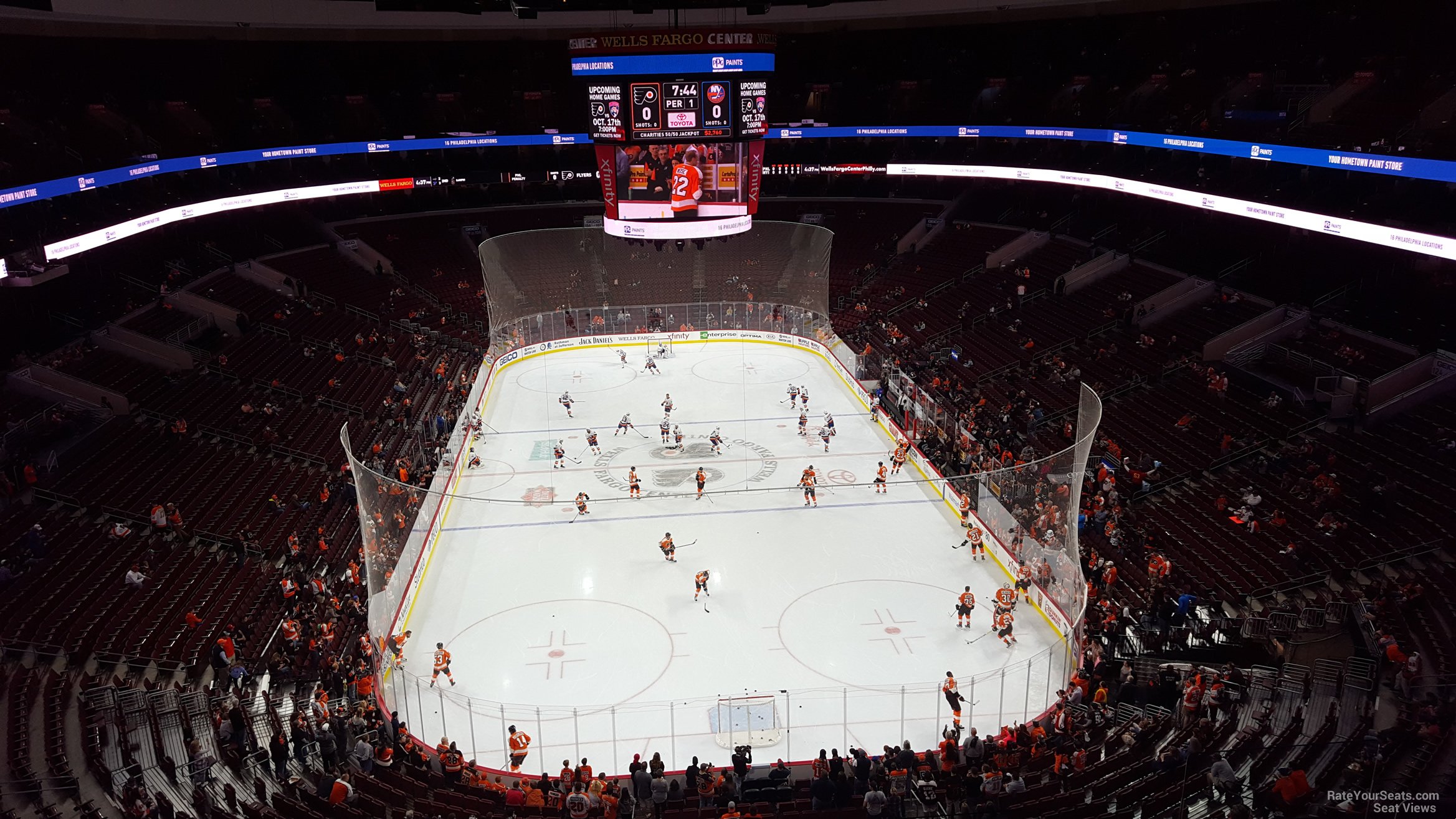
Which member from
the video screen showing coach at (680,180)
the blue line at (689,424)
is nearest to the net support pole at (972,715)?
the blue line at (689,424)

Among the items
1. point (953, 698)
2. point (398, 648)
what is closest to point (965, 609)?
point (953, 698)

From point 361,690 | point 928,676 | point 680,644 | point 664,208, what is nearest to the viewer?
point 361,690

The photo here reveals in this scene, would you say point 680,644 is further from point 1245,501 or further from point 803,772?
point 1245,501

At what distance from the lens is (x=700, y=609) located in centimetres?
1827

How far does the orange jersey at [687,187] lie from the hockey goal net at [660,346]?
10.7m

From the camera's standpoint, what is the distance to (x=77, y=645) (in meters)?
15.1

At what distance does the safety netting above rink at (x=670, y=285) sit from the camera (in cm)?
3722

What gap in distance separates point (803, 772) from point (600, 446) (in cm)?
1579

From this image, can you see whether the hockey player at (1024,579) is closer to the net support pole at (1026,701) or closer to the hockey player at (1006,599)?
the hockey player at (1006,599)

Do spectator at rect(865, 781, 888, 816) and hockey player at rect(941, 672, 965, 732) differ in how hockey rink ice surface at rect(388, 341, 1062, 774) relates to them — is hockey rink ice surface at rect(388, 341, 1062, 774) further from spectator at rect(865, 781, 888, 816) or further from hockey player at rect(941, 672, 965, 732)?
spectator at rect(865, 781, 888, 816)

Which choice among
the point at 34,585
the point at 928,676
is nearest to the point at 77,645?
the point at 34,585

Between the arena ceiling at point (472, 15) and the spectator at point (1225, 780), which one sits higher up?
the arena ceiling at point (472, 15)

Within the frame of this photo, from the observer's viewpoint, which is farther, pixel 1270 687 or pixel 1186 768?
pixel 1270 687

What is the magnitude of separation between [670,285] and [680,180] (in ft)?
40.0
